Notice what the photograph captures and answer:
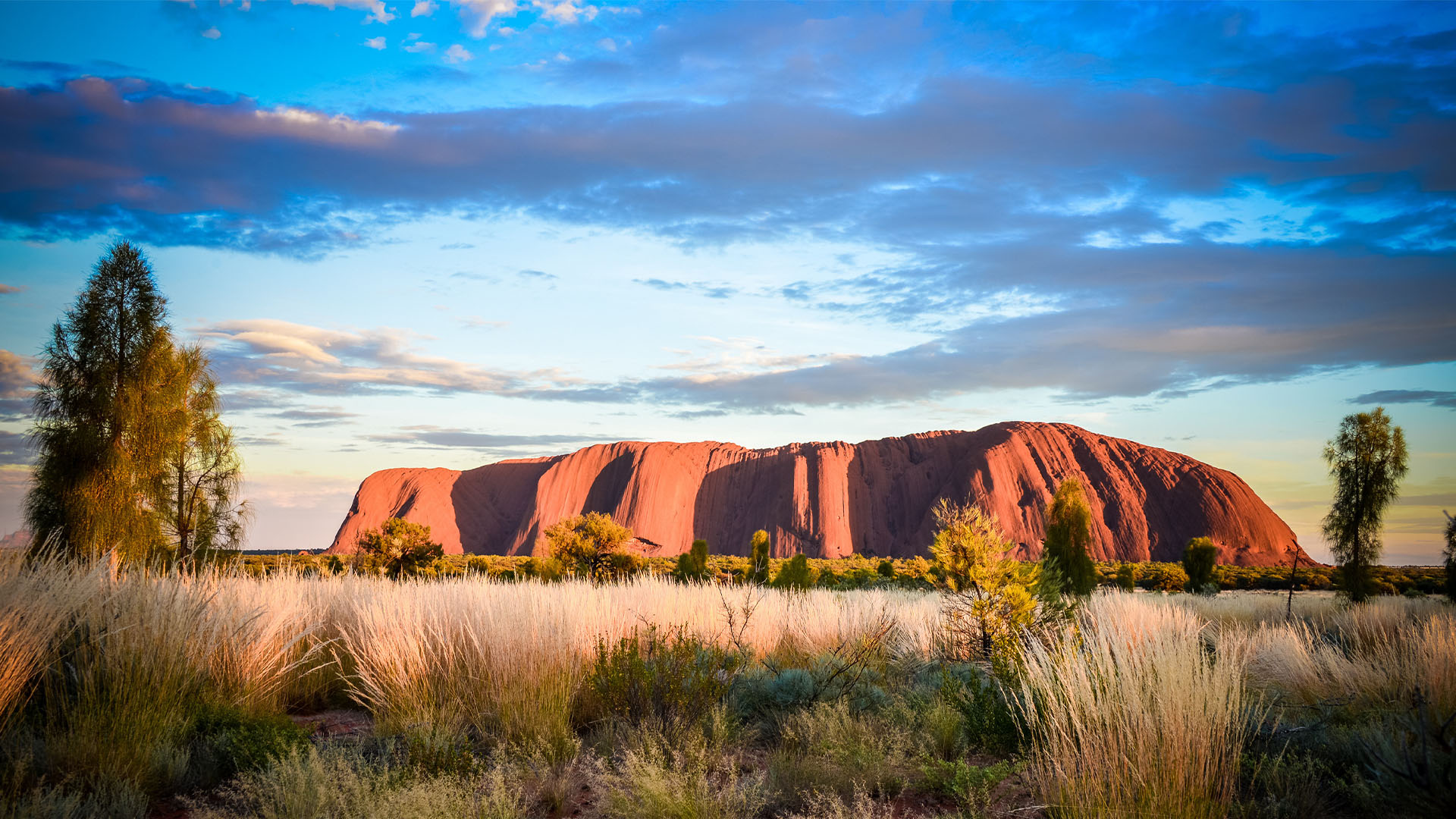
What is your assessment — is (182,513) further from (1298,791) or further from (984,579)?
(1298,791)

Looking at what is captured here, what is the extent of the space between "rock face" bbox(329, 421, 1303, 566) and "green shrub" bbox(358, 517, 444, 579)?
43.4 m

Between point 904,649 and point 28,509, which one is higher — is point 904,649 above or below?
below

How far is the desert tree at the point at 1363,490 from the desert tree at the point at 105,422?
33.3 meters

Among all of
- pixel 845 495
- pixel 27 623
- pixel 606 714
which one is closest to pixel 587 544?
pixel 606 714

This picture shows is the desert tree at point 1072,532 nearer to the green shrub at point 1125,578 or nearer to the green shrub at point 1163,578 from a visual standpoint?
the green shrub at point 1125,578

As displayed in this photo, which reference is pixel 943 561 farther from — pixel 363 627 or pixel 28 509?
pixel 28 509

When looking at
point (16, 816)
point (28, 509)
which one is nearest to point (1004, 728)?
point (16, 816)

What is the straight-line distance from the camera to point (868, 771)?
5.19m

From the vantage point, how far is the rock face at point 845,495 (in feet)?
238

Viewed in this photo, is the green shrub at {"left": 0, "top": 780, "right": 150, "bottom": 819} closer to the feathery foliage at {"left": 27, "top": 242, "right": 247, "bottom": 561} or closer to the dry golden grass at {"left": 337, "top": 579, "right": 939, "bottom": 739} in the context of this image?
the dry golden grass at {"left": 337, "top": 579, "right": 939, "bottom": 739}

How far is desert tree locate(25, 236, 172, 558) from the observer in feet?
63.7

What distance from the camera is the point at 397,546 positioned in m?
26.7

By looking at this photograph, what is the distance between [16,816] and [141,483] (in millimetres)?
20921

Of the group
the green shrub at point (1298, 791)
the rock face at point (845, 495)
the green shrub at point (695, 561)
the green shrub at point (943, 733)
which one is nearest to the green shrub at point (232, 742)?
the green shrub at point (943, 733)
